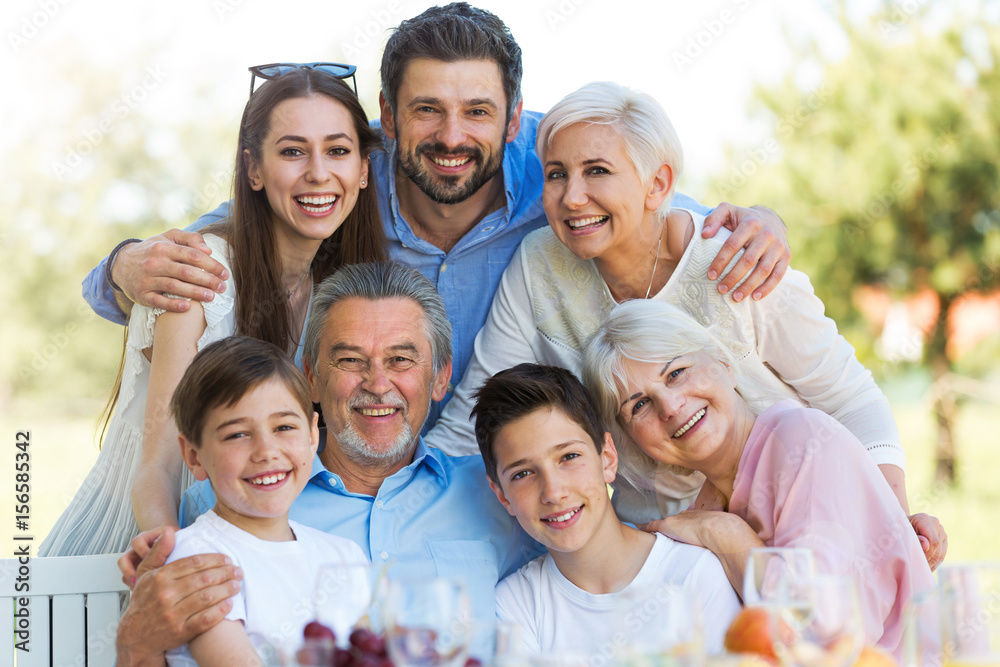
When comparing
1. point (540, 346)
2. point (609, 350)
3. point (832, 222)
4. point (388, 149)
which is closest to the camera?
point (609, 350)

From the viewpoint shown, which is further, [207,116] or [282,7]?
[207,116]

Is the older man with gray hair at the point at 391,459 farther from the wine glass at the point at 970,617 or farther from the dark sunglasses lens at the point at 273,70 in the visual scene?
the wine glass at the point at 970,617

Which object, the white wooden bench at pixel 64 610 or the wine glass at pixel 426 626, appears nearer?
the wine glass at pixel 426 626

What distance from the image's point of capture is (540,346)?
10.9 feet

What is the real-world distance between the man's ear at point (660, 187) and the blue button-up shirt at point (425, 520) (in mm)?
1057

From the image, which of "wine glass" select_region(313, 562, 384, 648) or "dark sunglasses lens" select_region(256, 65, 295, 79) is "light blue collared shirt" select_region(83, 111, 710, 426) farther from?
"wine glass" select_region(313, 562, 384, 648)

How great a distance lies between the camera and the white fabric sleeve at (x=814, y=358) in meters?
3.01

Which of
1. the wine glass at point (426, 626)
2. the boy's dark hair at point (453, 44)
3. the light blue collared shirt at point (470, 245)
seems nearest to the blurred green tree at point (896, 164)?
the light blue collared shirt at point (470, 245)

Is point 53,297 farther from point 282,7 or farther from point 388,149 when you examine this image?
point 388,149

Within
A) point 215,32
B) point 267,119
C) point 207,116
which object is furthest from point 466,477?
point 207,116

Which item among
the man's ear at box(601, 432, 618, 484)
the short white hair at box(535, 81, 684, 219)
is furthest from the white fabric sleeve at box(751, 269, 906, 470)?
the man's ear at box(601, 432, 618, 484)

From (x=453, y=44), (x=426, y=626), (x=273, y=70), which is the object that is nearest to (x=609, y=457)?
(x=426, y=626)

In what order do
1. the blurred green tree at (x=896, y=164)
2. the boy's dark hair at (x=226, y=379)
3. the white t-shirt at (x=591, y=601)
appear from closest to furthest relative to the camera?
the boy's dark hair at (x=226, y=379) → the white t-shirt at (x=591, y=601) → the blurred green tree at (x=896, y=164)

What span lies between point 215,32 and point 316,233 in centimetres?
1496
